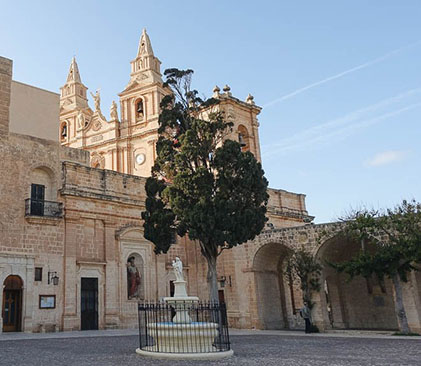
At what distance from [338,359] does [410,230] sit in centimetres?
833

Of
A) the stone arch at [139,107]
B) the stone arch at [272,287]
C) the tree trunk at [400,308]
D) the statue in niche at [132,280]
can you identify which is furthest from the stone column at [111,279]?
the stone arch at [139,107]

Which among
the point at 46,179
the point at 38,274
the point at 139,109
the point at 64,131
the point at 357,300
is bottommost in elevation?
the point at 357,300

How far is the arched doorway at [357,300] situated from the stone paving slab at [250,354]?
27.1 feet

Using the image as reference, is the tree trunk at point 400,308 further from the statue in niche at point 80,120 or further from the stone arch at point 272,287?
the statue in niche at point 80,120

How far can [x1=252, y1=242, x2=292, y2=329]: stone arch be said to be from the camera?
22453 mm

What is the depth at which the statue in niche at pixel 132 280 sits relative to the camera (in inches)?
894

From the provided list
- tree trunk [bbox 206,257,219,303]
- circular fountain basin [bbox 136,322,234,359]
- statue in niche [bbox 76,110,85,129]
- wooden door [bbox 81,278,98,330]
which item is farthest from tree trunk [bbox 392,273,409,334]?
statue in niche [bbox 76,110,85,129]

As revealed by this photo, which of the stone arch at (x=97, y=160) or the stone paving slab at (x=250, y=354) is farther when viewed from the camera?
the stone arch at (x=97, y=160)

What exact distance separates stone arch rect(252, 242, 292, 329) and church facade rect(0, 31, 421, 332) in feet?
0.19

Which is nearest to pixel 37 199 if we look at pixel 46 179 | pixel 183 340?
pixel 46 179

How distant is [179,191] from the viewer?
18062 mm

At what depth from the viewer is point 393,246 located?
55.3 feet

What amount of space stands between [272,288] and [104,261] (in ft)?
27.7

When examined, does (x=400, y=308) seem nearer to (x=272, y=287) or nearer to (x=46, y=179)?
(x=272, y=287)
